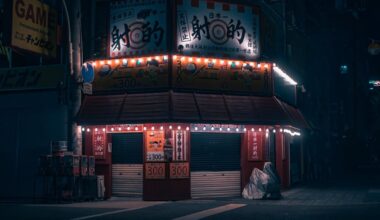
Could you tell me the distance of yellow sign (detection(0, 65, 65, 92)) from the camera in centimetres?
1823

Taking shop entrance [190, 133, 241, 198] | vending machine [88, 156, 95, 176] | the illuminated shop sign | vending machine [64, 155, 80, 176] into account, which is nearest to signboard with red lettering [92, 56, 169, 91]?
the illuminated shop sign

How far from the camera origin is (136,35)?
1781 centimetres

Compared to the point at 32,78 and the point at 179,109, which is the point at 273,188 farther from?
the point at 32,78

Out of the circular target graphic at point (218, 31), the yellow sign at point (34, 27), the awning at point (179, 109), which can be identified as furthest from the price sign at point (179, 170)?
the yellow sign at point (34, 27)

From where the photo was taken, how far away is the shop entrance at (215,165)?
17797 mm

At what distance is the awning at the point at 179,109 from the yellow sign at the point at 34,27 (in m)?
2.57

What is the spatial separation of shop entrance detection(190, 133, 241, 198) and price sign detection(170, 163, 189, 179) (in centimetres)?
67

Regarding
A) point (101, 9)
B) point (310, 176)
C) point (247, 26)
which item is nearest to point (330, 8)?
point (310, 176)

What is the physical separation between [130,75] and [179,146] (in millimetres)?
3246

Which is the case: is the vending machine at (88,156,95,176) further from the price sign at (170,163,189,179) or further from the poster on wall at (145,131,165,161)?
the price sign at (170,163,189,179)

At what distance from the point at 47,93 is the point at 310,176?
17122mm

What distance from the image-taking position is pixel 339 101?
40094 mm

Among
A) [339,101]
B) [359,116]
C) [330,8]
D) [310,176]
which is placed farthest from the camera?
[359,116]

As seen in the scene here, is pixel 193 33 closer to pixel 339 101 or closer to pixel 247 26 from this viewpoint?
pixel 247 26
